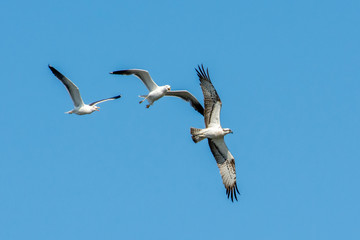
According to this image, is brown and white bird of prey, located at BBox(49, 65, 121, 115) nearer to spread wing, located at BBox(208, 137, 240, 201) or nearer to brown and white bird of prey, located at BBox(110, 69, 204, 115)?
brown and white bird of prey, located at BBox(110, 69, 204, 115)

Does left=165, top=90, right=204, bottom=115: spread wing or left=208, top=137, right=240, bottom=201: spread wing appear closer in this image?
left=208, top=137, right=240, bottom=201: spread wing

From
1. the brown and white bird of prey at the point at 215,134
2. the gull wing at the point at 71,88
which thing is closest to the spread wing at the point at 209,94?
the brown and white bird of prey at the point at 215,134

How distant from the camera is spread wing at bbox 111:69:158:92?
27.3 metres

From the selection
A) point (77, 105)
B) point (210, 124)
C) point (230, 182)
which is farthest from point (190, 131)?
point (77, 105)

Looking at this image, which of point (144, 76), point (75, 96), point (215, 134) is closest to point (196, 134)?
point (215, 134)

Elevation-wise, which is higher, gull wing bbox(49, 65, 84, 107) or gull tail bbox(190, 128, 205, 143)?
gull wing bbox(49, 65, 84, 107)

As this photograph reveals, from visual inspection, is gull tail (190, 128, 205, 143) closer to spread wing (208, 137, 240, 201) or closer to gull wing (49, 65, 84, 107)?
spread wing (208, 137, 240, 201)

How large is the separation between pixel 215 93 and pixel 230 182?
12.0 feet

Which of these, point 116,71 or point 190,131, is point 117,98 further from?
point 190,131

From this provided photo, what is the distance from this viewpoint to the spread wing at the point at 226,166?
26.6m

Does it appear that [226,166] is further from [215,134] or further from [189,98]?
[189,98]

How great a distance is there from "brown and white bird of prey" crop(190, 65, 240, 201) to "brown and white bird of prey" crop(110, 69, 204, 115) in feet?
8.00

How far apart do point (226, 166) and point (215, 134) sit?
1.60m

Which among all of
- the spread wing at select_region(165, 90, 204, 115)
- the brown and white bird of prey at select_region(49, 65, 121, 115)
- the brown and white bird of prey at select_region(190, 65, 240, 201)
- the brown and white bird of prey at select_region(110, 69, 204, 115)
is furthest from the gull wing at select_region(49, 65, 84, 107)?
the brown and white bird of prey at select_region(190, 65, 240, 201)
